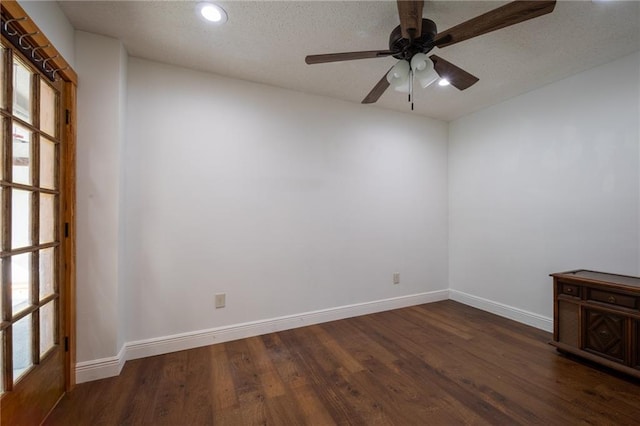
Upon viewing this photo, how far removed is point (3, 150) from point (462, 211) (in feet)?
Result: 13.7

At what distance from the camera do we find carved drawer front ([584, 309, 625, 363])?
78.0 inches

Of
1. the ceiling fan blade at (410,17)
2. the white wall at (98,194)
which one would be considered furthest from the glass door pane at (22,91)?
the ceiling fan blade at (410,17)

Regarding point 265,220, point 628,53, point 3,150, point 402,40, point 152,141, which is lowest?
point 265,220

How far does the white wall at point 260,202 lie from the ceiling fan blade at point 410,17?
159 centimetres

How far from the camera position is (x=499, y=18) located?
136cm

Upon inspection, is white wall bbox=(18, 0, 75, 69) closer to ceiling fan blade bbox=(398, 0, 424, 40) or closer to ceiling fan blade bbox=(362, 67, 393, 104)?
ceiling fan blade bbox=(398, 0, 424, 40)

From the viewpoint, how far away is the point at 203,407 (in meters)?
1.69

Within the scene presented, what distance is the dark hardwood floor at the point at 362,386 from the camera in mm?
1611

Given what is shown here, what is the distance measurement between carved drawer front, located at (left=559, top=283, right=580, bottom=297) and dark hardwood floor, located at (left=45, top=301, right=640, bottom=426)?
1.73ft

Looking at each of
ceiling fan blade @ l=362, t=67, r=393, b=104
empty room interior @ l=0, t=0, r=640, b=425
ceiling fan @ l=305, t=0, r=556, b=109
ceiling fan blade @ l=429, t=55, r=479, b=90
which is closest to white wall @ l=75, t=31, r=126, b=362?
Answer: empty room interior @ l=0, t=0, r=640, b=425

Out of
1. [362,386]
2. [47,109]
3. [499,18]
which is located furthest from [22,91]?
A: [362,386]

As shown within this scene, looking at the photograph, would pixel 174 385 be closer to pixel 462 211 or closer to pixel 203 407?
pixel 203 407

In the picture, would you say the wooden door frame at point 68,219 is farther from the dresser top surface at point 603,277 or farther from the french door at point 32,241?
the dresser top surface at point 603,277

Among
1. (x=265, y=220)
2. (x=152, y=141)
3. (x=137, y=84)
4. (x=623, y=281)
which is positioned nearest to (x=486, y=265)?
(x=623, y=281)
